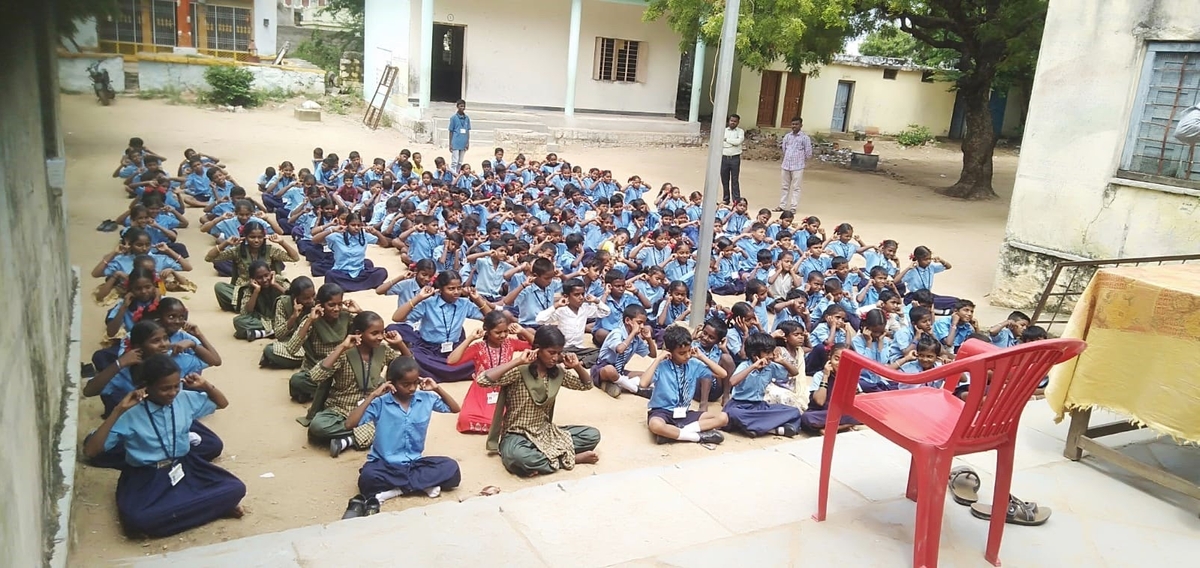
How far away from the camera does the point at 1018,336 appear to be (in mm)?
6672

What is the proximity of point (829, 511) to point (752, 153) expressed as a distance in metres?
18.5

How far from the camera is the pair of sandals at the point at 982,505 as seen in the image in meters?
3.91

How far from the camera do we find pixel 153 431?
12.5 ft

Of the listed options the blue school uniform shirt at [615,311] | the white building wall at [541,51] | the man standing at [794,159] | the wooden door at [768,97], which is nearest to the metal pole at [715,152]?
the blue school uniform shirt at [615,311]

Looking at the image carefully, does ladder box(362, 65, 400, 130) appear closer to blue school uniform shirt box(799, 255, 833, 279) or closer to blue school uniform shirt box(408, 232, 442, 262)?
blue school uniform shirt box(408, 232, 442, 262)

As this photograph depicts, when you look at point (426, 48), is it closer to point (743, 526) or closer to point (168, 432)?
point (168, 432)

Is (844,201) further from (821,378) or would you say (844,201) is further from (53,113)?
(53,113)

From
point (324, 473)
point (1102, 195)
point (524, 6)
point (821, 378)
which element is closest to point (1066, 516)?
point (821, 378)

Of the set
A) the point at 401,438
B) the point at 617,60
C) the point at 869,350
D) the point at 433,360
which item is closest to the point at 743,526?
the point at 401,438

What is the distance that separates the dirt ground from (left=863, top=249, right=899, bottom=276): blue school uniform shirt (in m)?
0.99

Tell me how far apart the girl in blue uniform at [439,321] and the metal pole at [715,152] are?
1569 mm

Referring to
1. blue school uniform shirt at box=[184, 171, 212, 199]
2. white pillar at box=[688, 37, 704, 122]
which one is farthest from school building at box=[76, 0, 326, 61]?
white pillar at box=[688, 37, 704, 122]

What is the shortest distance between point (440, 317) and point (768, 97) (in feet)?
69.2

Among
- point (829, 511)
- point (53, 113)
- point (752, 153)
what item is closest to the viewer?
point (829, 511)
